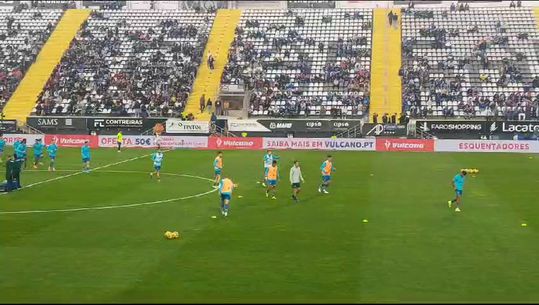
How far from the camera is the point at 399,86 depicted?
7269 cm

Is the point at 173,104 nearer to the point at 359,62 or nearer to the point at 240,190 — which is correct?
the point at 359,62

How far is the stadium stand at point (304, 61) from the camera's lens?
69.6m

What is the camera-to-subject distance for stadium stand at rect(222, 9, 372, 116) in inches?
2741

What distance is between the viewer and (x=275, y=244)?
22.0 meters

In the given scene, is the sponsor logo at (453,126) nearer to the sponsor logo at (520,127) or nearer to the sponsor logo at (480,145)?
the sponsor logo at (520,127)

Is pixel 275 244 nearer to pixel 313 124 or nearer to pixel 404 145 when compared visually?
pixel 404 145

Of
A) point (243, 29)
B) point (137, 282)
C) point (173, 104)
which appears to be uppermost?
point (243, 29)

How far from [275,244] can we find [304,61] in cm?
5631

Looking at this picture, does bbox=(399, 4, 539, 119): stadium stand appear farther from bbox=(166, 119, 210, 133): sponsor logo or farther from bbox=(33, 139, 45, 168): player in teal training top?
bbox=(33, 139, 45, 168): player in teal training top

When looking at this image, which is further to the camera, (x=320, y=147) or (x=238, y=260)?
(x=320, y=147)

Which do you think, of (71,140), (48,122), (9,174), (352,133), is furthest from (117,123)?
(9,174)

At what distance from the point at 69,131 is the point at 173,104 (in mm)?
10027

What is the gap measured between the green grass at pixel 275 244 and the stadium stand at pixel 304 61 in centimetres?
3120

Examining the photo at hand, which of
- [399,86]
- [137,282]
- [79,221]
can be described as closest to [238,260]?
[137,282]
